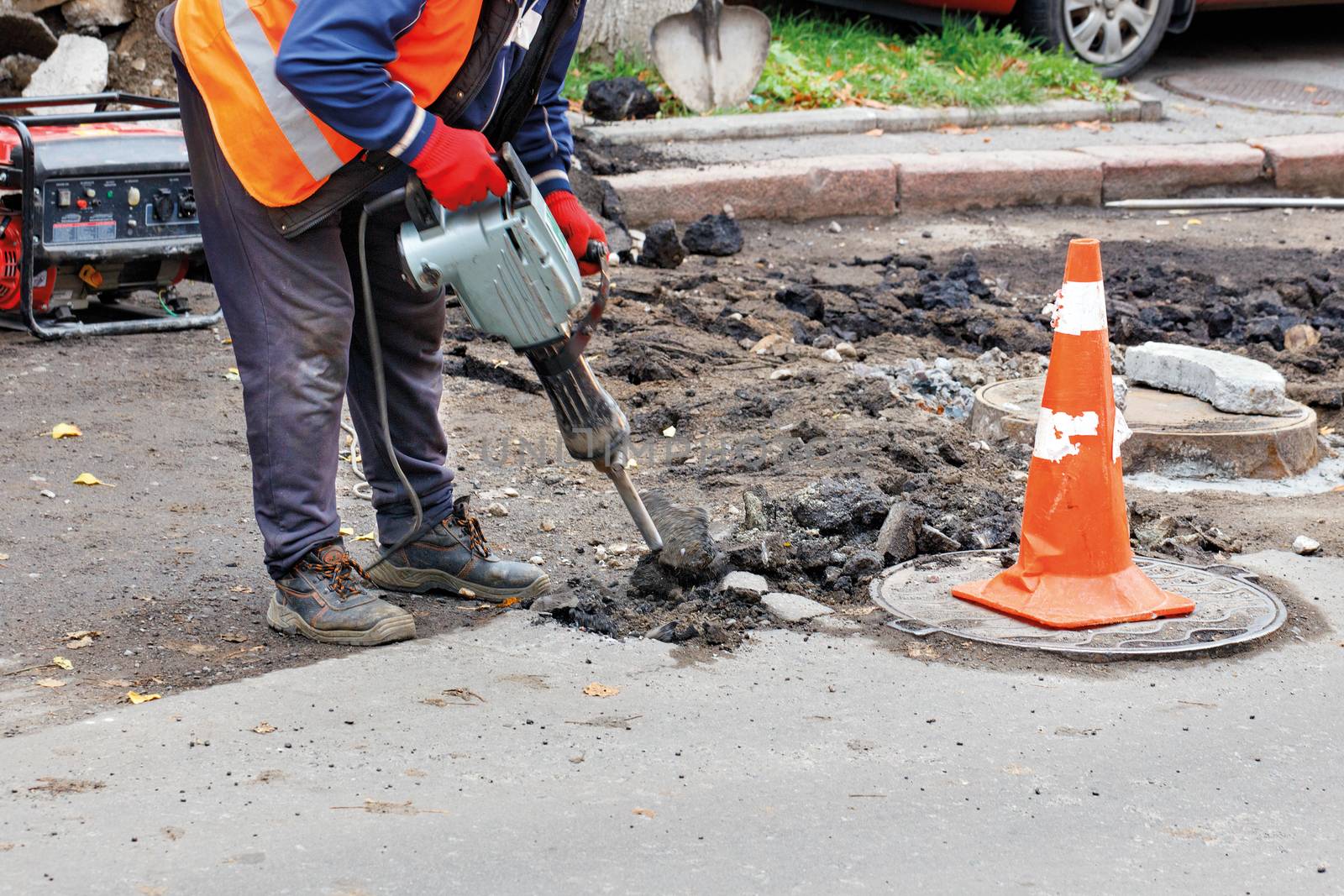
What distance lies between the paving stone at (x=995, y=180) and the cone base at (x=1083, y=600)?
16.6 ft

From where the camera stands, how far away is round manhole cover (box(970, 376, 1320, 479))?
15.4 ft

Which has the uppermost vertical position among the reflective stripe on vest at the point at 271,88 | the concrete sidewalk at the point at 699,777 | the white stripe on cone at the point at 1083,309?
the reflective stripe on vest at the point at 271,88

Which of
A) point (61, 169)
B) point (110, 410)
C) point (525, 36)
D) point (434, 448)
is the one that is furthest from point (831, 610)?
point (61, 169)

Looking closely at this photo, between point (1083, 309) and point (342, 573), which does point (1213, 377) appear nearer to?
point (1083, 309)

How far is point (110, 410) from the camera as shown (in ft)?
16.6

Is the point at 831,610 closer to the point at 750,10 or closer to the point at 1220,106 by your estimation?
the point at 750,10

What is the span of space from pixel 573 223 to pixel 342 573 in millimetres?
981

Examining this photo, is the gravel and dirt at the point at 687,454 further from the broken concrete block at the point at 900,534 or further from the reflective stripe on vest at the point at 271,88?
the reflective stripe on vest at the point at 271,88

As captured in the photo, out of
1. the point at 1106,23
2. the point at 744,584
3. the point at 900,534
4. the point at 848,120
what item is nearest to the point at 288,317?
the point at 744,584

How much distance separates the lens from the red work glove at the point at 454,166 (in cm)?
305

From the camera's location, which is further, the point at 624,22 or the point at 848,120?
the point at 624,22

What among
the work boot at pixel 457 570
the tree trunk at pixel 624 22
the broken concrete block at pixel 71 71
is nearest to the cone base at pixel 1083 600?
the work boot at pixel 457 570

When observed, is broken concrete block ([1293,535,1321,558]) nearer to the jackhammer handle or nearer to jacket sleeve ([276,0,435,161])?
the jackhammer handle

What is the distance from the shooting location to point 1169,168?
8.81 meters
